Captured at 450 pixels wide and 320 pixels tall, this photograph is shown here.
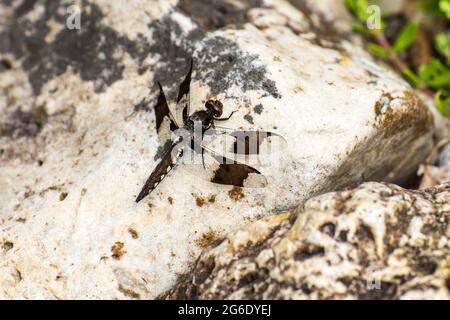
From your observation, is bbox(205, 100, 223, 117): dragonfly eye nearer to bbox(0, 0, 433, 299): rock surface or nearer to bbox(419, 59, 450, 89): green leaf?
bbox(0, 0, 433, 299): rock surface

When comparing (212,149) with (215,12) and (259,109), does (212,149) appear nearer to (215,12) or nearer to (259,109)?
(259,109)

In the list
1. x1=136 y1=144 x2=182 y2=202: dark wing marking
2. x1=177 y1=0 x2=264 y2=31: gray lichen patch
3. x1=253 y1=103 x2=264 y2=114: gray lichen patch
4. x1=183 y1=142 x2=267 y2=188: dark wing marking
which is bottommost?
x1=136 y1=144 x2=182 y2=202: dark wing marking

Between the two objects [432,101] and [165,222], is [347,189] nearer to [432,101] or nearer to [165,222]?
[165,222]

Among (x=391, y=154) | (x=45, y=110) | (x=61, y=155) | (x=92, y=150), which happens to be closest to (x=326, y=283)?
(x=391, y=154)

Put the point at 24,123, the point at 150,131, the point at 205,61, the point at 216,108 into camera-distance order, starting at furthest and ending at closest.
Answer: the point at 24,123 < the point at 205,61 < the point at 150,131 < the point at 216,108

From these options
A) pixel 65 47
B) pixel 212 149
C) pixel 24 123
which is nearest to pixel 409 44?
pixel 212 149

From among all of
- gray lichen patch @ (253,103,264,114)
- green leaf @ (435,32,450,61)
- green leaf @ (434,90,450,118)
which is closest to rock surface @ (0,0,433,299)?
gray lichen patch @ (253,103,264,114)

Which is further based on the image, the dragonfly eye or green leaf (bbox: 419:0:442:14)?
green leaf (bbox: 419:0:442:14)
